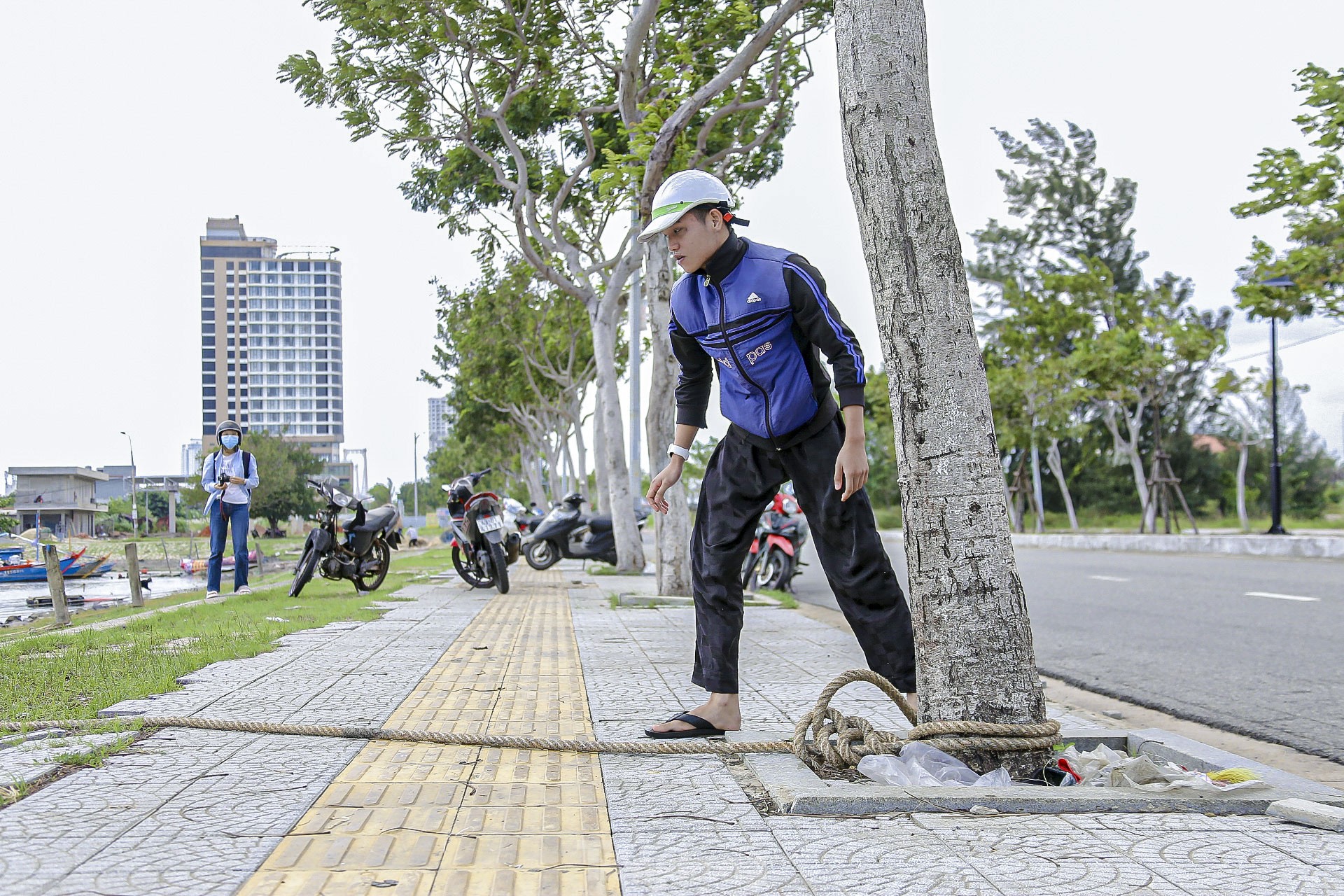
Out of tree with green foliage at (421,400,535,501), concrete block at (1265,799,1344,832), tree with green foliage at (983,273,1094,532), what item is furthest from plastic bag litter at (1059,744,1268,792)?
tree with green foliage at (983,273,1094,532)

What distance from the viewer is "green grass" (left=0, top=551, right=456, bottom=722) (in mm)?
4996

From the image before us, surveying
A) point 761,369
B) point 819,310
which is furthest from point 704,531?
point 819,310

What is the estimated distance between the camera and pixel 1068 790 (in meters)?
3.39

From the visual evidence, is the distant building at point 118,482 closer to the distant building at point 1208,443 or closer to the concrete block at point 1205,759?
the distant building at point 1208,443

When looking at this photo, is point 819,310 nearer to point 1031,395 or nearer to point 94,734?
point 94,734

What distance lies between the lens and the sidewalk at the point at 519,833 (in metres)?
2.57

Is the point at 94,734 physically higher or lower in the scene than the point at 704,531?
lower

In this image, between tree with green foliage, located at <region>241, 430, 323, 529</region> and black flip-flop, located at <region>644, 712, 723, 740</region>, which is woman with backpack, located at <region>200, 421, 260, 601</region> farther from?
tree with green foliage, located at <region>241, 430, 323, 529</region>

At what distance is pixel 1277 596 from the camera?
11.2 meters

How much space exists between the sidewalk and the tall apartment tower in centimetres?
12928

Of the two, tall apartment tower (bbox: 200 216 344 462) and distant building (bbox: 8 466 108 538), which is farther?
tall apartment tower (bbox: 200 216 344 462)

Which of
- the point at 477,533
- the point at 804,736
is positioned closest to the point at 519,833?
the point at 804,736

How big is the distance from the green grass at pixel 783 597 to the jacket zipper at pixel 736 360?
6.98 meters

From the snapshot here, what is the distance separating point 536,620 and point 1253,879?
7.31 meters
